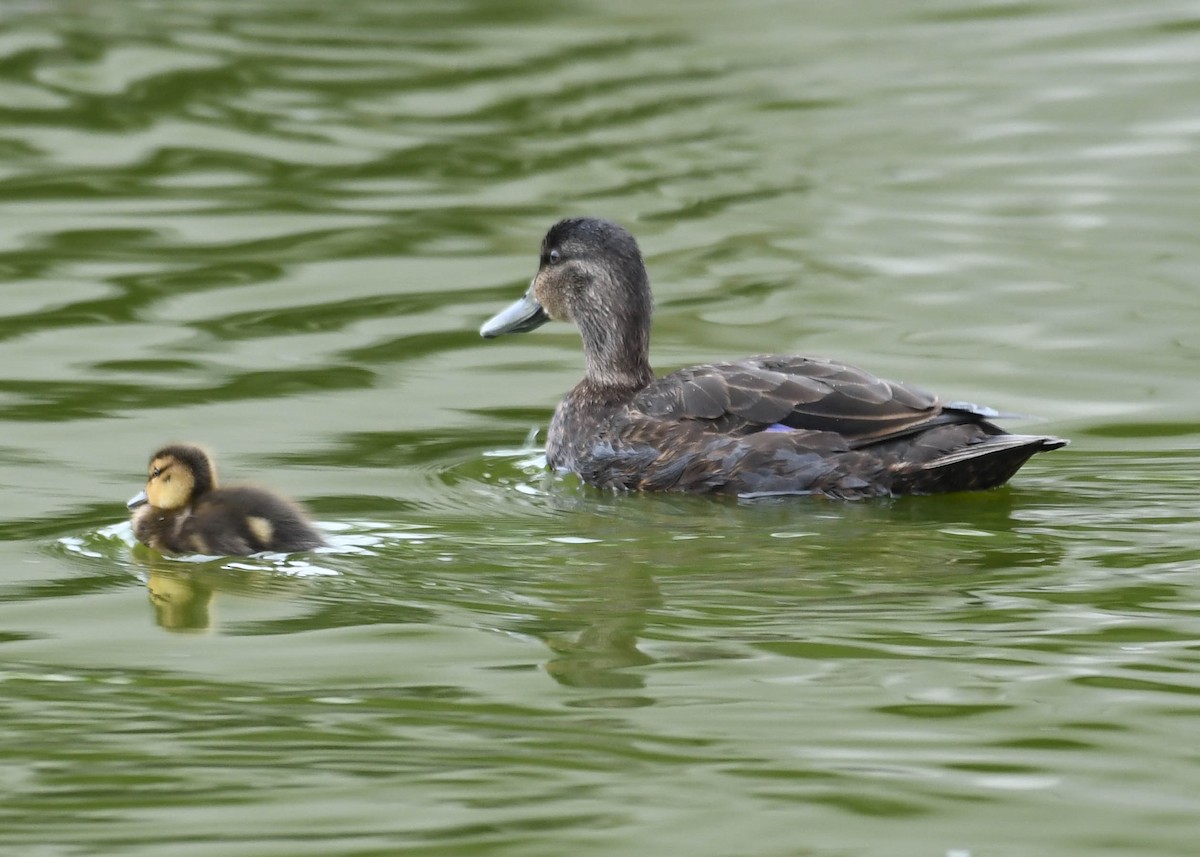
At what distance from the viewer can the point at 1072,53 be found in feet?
51.1

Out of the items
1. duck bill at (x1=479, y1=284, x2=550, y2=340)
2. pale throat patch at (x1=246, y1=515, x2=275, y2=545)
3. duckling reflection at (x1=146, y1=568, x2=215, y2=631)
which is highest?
duck bill at (x1=479, y1=284, x2=550, y2=340)

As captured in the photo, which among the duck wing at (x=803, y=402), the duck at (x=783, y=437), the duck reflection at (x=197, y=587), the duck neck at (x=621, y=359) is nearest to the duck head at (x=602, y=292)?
the duck neck at (x=621, y=359)

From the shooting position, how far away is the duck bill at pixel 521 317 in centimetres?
901

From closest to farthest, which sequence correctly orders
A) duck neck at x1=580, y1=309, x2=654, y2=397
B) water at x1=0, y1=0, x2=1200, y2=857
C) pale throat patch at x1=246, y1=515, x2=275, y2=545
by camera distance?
water at x1=0, y1=0, x2=1200, y2=857
pale throat patch at x1=246, y1=515, x2=275, y2=545
duck neck at x1=580, y1=309, x2=654, y2=397

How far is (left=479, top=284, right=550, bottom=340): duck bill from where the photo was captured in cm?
901

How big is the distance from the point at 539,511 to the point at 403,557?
34.8 inches

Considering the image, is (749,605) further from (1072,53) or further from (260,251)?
(1072,53)

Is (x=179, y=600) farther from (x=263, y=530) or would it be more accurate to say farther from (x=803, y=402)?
(x=803, y=402)

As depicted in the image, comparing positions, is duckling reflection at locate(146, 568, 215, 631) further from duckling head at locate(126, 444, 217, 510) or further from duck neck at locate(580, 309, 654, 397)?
duck neck at locate(580, 309, 654, 397)

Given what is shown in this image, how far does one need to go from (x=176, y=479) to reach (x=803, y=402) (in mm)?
2151

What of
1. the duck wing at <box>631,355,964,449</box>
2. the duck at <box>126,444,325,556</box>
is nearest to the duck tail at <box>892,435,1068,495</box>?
the duck wing at <box>631,355,964,449</box>

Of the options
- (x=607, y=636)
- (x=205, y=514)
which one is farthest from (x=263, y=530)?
(x=607, y=636)

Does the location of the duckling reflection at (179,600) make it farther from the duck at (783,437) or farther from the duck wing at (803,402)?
the duck wing at (803,402)

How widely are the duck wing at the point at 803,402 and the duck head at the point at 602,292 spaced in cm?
63
